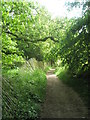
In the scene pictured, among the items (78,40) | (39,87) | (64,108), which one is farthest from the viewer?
(39,87)

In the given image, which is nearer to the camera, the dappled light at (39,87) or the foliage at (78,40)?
the dappled light at (39,87)

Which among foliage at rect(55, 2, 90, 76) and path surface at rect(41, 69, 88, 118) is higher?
foliage at rect(55, 2, 90, 76)

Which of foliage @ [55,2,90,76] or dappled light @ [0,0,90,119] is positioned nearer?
dappled light @ [0,0,90,119]

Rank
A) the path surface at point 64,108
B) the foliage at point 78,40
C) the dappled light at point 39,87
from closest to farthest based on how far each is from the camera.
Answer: the dappled light at point 39,87
the path surface at point 64,108
the foliage at point 78,40

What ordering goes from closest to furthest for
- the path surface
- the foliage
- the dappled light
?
the dappled light < the path surface < the foliage

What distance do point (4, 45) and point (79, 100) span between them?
4.65 m

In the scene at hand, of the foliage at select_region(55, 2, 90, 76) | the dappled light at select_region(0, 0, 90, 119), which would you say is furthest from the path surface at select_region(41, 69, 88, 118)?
the foliage at select_region(55, 2, 90, 76)

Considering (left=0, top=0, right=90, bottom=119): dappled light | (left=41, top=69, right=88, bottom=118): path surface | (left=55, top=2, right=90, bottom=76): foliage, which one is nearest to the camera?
(left=0, top=0, right=90, bottom=119): dappled light

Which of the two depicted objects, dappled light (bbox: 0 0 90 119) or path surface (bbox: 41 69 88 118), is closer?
dappled light (bbox: 0 0 90 119)

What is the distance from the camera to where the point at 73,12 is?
25.2ft

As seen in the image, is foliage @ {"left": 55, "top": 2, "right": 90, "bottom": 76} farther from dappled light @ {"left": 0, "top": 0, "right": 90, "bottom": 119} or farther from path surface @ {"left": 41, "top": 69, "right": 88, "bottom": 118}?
path surface @ {"left": 41, "top": 69, "right": 88, "bottom": 118}

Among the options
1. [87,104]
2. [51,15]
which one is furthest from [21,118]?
[51,15]

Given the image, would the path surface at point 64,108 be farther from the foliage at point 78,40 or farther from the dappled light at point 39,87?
the foliage at point 78,40

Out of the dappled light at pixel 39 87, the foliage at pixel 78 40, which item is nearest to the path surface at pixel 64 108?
the dappled light at pixel 39 87
